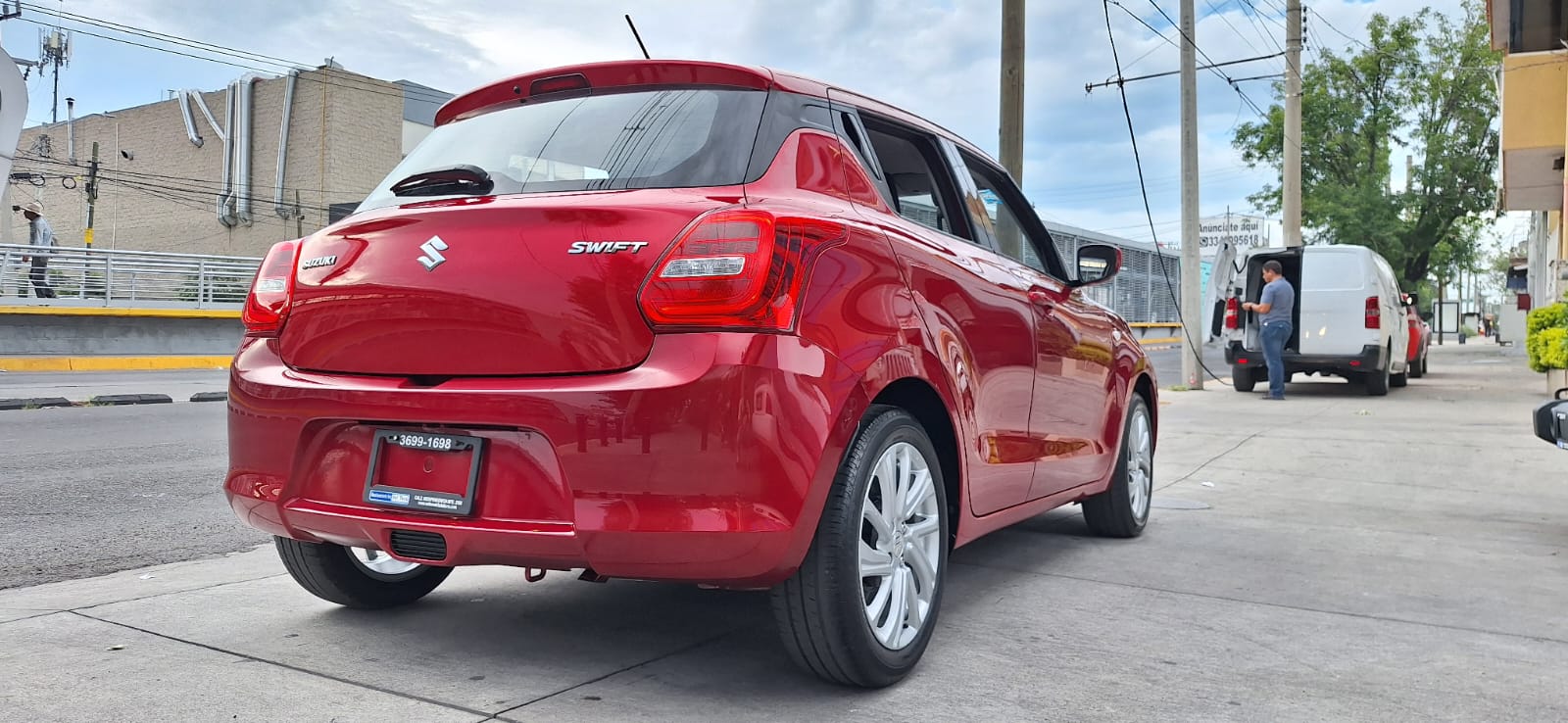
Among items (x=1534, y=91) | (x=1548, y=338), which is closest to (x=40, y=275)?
(x=1548, y=338)

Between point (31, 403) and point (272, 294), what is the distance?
384 inches

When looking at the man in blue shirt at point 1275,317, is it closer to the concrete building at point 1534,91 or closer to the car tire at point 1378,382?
the car tire at point 1378,382

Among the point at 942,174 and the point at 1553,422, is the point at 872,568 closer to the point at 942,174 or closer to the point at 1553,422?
the point at 942,174

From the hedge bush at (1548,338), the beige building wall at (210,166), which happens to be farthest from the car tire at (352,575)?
the beige building wall at (210,166)

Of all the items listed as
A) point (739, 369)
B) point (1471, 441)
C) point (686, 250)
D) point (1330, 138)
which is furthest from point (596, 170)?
point (1330, 138)

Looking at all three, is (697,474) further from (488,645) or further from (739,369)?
(488,645)

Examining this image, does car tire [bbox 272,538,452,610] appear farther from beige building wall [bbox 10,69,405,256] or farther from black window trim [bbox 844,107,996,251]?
beige building wall [bbox 10,69,405,256]

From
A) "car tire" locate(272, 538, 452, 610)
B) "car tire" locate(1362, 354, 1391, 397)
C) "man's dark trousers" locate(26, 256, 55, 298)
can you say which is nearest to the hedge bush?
"car tire" locate(1362, 354, 1391, 397)

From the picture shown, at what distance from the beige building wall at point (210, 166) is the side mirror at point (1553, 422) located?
3967 cm

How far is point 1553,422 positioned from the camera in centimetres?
514

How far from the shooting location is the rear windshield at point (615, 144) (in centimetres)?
294

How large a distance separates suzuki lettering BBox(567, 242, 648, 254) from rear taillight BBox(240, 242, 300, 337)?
0.90 m

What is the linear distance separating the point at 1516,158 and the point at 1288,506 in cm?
1383

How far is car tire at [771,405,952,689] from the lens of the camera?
9.11 ft
